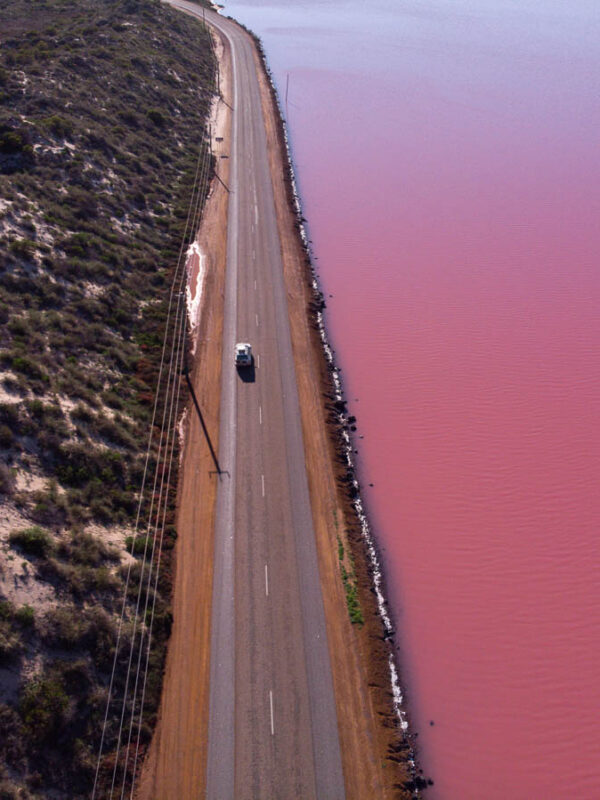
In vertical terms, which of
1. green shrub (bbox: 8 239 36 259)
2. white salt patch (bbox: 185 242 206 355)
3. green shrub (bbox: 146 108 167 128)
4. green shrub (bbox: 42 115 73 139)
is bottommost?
white salt patch (bbox: 185 242 206 355)

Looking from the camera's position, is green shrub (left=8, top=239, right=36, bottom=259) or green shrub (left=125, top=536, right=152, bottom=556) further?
green shrub (left=8, top=239, right=36, bottom=259)

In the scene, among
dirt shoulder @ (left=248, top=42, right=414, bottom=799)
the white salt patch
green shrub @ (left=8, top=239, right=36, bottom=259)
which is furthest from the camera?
the white salt patch

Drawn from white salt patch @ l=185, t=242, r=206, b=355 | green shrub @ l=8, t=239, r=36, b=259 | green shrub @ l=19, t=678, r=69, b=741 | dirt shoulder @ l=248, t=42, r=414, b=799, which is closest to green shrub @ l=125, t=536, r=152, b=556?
green shrub @ l=19, t=678, r=69, b=741

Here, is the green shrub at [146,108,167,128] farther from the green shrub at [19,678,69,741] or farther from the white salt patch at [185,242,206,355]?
the green shrub at [19,678,69,741]

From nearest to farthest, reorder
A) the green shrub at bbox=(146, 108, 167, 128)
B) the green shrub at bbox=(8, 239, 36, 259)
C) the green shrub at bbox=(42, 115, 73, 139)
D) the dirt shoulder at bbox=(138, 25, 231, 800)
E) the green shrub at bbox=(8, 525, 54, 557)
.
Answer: the dirt shoulder at bbox=(138, 25, 231, 800) < the green shrub at bbox=(8, 525, 54, 557) < the green shrub at bbox=(8, 239, 36, 259) < the green shrub at bbox=(42, 115, 73, 139) < the green shrub at bbox=(146, 108, 167, 128)

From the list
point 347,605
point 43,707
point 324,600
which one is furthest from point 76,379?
point 347,605
